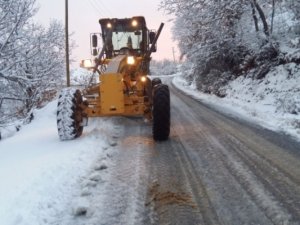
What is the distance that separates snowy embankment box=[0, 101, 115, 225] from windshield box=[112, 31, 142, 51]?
3.37 meters

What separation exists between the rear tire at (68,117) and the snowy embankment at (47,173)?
0.74ft

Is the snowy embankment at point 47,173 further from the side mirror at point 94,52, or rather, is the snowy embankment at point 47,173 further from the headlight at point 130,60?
the side mirror at point 94,52

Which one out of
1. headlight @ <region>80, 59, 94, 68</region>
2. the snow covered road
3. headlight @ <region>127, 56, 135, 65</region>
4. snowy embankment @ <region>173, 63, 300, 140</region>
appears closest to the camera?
the snow covered road

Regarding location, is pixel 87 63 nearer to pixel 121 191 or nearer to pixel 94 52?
pixel 94 52

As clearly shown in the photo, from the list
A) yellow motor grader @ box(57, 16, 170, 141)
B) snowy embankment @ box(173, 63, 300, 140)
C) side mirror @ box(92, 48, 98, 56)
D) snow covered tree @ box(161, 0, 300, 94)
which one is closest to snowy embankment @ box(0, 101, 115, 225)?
yellow motor grader @ box(57, 16, 170, 141)

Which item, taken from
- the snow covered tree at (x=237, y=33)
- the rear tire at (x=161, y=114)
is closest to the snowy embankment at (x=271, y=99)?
the snow covered tree at (x=237, y=33)

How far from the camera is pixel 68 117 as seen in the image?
945cm

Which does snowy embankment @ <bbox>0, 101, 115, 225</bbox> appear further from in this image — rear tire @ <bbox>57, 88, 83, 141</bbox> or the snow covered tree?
the snow covered tree

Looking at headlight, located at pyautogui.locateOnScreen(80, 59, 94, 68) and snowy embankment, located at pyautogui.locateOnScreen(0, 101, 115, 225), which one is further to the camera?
headlight, located at pyautogui.locateOnScreen(80, 59, 94, 68)

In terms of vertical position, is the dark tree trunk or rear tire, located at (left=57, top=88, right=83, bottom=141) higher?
the dark tree trunk

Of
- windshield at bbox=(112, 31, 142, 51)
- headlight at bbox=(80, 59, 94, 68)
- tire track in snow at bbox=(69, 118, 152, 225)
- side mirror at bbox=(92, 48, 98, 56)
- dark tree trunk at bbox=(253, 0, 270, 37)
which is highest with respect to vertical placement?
dark tree trunk at bbox=(253, 0, 270, 37)

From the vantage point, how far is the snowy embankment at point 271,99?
40.1 feet

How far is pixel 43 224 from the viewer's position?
16.3 ft

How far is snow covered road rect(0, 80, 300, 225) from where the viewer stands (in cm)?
518
